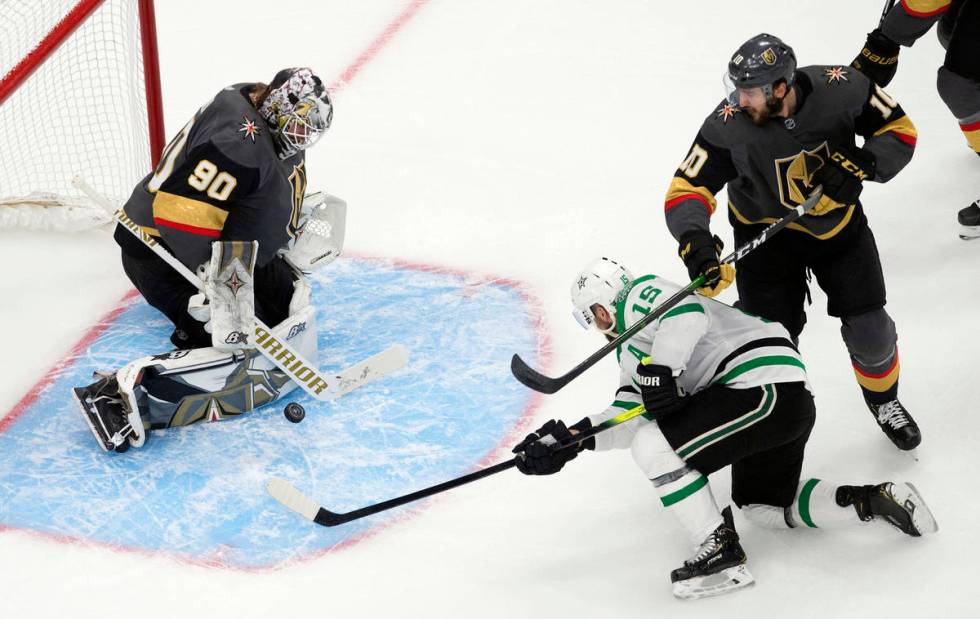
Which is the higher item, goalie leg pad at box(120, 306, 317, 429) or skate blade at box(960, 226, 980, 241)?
skate blade at box(960, 226, 980, 241)

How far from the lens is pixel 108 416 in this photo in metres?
3.54

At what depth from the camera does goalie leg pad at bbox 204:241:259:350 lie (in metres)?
3.44

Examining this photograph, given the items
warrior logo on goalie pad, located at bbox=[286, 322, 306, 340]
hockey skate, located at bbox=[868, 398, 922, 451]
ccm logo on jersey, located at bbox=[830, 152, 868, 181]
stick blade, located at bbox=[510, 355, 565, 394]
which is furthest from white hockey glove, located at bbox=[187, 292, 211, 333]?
hockey skate, located at bbox=[868, 398, 922, 451]

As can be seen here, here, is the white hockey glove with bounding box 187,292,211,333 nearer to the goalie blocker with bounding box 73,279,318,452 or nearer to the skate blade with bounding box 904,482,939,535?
the goalie blocker with bounding box 73,279,318,452

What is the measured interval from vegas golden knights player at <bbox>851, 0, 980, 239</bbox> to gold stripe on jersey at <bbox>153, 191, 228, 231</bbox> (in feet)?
6.50

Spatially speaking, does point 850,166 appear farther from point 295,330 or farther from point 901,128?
point 295,330

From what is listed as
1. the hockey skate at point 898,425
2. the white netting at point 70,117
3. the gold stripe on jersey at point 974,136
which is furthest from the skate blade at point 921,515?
the white netting at point 70,117

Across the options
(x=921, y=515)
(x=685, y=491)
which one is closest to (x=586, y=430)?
(x=685, y=491)

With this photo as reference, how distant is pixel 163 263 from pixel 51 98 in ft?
4.46

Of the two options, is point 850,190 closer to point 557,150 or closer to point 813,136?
point 813,136

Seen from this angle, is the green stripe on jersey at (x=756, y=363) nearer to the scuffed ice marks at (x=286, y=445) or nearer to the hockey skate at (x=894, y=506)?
the hockey skate at (x=894, y=506)

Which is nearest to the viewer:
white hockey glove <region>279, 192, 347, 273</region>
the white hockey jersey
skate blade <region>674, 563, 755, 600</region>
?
the white hockey jersey

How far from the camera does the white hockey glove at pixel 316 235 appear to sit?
3904 millimetres

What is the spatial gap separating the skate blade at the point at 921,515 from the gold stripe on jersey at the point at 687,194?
0.86 metres
